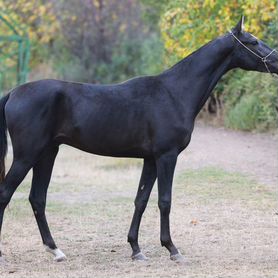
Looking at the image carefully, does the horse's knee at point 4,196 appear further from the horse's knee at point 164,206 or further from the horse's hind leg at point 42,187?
the horse's knee at point 164,206

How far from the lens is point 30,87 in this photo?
6.64 meters

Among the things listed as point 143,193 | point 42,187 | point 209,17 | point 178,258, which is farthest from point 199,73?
point 209,17

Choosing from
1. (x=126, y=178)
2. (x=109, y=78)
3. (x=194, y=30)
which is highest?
(x=194, y=30)

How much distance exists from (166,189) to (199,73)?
1121mm

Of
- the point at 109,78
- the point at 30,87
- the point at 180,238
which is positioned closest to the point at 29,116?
the point at 30,87

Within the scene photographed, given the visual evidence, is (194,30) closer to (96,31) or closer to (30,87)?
(30,87)

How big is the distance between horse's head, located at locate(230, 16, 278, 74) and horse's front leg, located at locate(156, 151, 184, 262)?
1127mm

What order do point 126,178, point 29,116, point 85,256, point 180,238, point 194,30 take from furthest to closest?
1. point 194,30
2. point 126,178
3. point 180,238
4. point 85,256
5. point 29,116

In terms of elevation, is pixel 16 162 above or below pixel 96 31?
above

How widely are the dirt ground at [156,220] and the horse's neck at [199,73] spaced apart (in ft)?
4.78

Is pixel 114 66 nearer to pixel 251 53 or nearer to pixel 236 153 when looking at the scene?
pixel 236 153

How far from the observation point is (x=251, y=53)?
22.7ft

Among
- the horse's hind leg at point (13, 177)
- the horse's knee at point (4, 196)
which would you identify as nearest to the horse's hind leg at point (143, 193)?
the horse's hind leg at point (13, 177)

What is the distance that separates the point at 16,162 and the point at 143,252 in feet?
5.09
